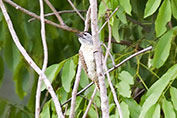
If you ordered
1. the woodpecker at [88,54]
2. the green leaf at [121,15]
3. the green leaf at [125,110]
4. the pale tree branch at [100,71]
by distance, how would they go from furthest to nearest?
the green leaf at [121,15]
the green leaf at [125,110]
the woodpecker at [88,54]
the pale tree branch at [100,71]

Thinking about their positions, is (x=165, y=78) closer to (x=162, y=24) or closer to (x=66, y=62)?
(x=162, y=24)

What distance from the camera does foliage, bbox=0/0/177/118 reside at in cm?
170

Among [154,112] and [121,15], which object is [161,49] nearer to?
[121,15]

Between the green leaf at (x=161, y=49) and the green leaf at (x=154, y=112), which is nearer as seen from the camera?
the green leaf at (x=154, y=112)

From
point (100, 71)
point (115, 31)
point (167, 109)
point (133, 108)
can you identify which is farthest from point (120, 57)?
point (100, 71)

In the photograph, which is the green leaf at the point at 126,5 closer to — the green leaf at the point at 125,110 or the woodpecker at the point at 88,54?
the woodpecker at the point at 88,54

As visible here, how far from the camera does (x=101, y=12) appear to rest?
1.72 meters

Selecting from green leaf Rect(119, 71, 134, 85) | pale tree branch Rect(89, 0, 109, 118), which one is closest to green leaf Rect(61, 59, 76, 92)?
green leaf Rect(119, 71, 134, 85)

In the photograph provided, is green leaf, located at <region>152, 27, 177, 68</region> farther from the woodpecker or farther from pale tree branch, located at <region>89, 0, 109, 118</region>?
pale tree branch, located at <region>89, 0, 109, 118</region>

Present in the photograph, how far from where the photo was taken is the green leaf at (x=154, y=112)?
1.60m

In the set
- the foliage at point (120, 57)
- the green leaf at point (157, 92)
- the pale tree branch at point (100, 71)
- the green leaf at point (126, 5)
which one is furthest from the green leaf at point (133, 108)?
the pale tree branch at point (100, 71)

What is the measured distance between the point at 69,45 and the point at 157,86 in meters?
0.94

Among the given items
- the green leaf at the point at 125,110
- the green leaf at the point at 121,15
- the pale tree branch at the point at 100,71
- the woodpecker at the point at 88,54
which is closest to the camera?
the pale tree branch at the point at 100,71

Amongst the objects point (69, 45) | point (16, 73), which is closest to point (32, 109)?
point (16, 73)
